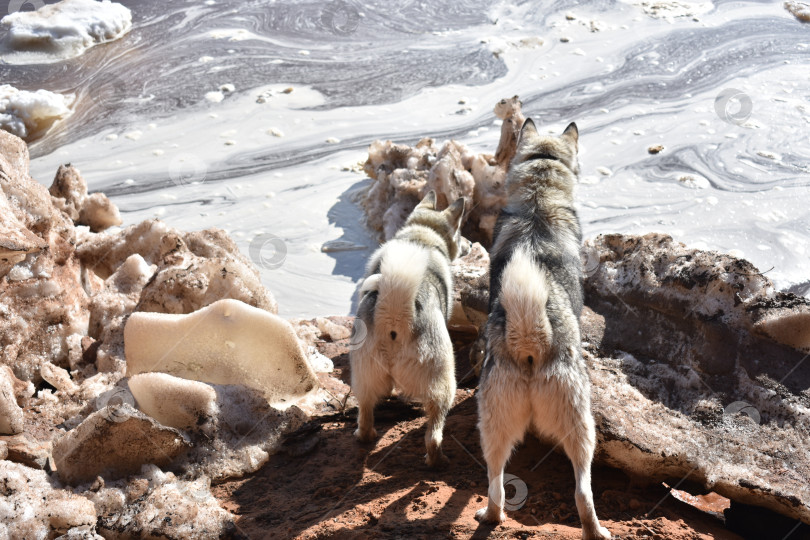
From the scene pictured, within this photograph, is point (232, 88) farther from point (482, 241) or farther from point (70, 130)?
point (482, 241)

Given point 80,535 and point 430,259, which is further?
point 430,259

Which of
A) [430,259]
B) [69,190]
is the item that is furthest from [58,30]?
[430,259]

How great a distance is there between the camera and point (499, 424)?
2.52 meters

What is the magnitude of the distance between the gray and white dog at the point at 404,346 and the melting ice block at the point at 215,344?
40 cm

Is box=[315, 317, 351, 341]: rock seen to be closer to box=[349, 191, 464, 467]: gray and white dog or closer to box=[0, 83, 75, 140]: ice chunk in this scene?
box=[349, 191, 464, 467]: gray and white dog

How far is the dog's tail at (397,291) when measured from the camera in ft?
9.50

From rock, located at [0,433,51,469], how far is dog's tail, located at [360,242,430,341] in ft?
4.63

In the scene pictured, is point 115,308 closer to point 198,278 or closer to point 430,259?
point 198,278

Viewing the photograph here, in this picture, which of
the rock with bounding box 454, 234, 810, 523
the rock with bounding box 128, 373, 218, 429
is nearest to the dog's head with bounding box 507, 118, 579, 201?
the rock with bounding box 454, 234, 810, 523

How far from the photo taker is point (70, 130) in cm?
660

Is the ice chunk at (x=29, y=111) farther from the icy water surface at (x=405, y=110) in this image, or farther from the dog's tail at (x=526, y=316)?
the dog's tail at (x=526, y=316)

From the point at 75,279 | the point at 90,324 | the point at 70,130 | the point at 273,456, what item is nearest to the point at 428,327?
the point at 273,456

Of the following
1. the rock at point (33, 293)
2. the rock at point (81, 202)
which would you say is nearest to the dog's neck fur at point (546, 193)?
the rock at point (33, 293)

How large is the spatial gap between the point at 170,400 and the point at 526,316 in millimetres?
1505
